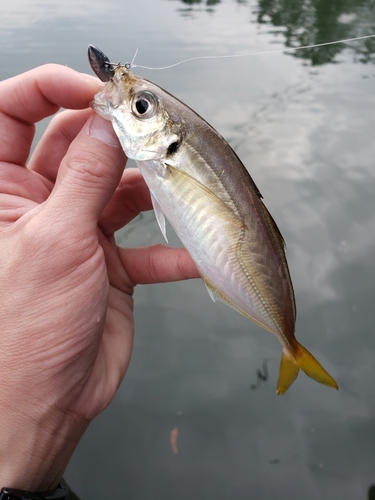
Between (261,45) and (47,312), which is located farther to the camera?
(261,45)

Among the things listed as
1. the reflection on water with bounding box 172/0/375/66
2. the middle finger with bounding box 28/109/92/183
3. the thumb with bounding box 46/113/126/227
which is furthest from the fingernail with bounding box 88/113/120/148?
the reflection on water with bounding box 172/0/375/66

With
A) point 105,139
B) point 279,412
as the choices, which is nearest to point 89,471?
point 279,412

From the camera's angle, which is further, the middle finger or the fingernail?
the middle finger

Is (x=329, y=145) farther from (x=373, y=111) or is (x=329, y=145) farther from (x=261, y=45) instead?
(x=261, y=45)

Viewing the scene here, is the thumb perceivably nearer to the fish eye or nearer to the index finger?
the fish eye

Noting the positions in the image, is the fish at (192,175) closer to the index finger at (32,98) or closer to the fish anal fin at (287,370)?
the index finger at (32,98)
